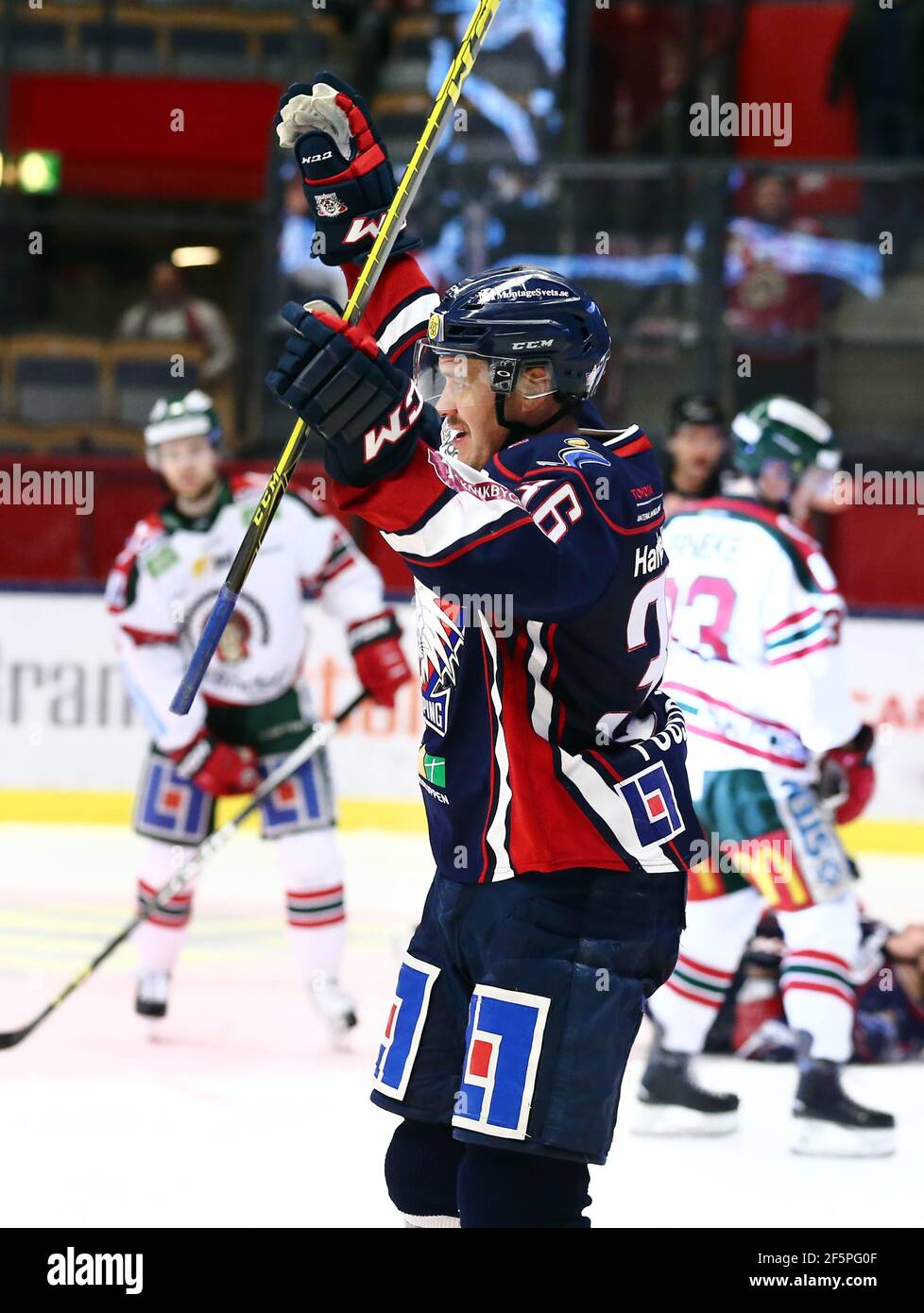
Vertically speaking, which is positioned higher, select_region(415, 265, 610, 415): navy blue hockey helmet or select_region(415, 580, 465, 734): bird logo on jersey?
select_region(415, 265, 610, 415): navy blue hockey helmet

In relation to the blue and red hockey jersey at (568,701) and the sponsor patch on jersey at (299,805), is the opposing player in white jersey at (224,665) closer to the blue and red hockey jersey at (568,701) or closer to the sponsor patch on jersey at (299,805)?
the sponsor patch on jersey at (299,805)

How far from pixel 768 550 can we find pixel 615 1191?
4.22 ft

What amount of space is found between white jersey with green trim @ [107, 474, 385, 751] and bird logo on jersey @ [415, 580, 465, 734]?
2.50 meters

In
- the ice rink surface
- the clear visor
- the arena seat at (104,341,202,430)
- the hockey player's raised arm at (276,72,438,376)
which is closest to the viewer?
the clear visor

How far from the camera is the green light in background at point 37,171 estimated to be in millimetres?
9422

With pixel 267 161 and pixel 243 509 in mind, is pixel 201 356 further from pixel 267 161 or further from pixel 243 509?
pixel 243 509

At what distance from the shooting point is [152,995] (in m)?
4.92

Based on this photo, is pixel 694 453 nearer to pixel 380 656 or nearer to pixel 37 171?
pixel 380 656

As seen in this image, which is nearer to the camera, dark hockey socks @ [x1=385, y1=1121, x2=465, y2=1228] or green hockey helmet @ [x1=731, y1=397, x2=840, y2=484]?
dark hockey socks @ [x1=385, y1=1121, x2=465, y2=1228]

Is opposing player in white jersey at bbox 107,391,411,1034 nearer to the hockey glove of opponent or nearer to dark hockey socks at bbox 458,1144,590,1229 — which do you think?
dark hockey socks at bbox 458,1144,590,1229

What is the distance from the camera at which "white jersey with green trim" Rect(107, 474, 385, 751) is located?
4.99 meters

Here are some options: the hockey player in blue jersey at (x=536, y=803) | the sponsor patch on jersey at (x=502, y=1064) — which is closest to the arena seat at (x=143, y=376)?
the hockey player in blue jersey at (x=536, y=803)

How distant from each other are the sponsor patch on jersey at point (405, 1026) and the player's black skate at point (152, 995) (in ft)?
7.96

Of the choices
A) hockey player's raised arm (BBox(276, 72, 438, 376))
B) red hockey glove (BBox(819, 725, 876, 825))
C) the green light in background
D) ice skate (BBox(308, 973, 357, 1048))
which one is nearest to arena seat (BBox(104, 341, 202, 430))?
the green light in background
